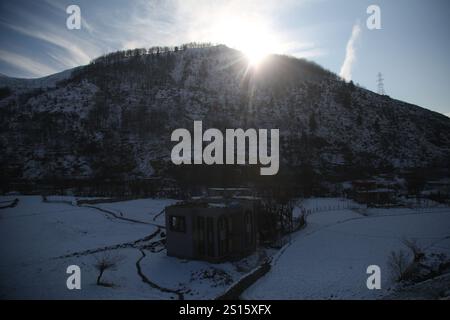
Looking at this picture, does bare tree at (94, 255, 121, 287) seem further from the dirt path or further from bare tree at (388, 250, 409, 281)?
bare tree at (388, 250, 409, 281)

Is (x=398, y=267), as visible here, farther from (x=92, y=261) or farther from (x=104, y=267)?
(x=92, y=261)

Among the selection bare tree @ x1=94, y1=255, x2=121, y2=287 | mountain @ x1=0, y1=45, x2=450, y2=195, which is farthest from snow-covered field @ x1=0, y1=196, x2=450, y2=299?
mountain @ x1=0, y1=45, x2=450, y2=195

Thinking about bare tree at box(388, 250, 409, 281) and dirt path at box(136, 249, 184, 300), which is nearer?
dirt path at box(136, 249, 184, 300)

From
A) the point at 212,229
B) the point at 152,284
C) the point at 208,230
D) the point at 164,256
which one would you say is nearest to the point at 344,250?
the point at 212,229

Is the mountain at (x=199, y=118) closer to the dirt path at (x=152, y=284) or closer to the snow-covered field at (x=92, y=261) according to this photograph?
the snow-covered field at (x=92, y=261)

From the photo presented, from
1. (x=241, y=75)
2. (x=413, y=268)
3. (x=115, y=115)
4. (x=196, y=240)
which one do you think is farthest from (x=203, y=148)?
(x=413, y=268)
